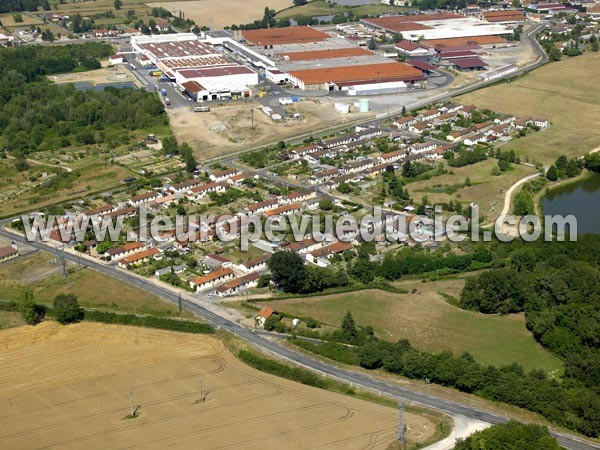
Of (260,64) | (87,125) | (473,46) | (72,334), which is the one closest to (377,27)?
(473,46)

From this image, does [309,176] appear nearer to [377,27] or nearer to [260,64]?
[260,64]

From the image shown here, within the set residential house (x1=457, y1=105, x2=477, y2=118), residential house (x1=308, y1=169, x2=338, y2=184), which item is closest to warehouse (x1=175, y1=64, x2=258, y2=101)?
residential house (x1=457, y1=105, x2=477, y2=118)

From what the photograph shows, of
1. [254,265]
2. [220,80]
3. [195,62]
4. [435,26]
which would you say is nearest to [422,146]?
[254,265]

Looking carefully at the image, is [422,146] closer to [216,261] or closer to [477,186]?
[477,186]

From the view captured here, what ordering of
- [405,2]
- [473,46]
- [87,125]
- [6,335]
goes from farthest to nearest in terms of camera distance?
[405,2] < [473,46] < [87,125] < [6,335]

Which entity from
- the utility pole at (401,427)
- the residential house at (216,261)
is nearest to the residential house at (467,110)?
the residential house at (216,261)

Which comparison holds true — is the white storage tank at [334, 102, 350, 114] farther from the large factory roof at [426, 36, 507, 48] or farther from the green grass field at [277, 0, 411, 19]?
the green grass field at [277, 0, 411, 19]
